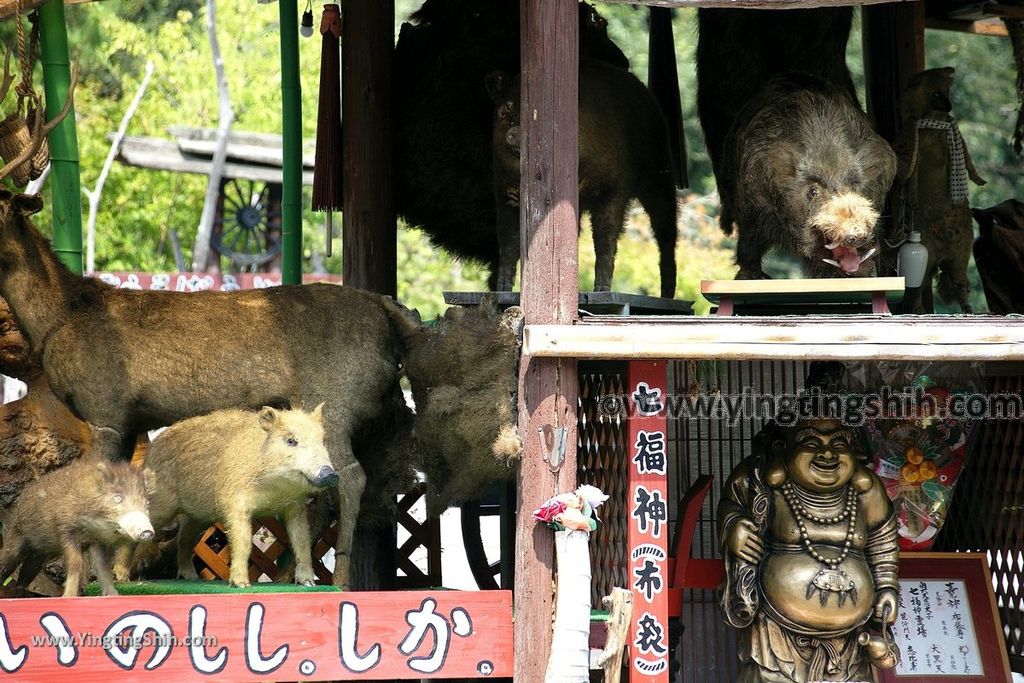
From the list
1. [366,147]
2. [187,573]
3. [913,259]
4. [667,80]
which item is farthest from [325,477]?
[667,80]

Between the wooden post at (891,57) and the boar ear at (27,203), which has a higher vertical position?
the wooden post at (891,57)

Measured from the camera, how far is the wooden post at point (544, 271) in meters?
6.79

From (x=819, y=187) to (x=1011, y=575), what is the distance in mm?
2884

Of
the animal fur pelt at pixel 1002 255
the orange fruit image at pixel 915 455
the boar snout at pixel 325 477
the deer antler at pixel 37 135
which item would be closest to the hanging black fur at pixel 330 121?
the deer antler at pixel 37 135

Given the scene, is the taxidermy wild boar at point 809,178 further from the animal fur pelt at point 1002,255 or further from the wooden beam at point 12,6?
the wooden beam at point 12,6

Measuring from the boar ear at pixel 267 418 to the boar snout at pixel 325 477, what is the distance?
0.37 meters

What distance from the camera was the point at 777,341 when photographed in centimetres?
666

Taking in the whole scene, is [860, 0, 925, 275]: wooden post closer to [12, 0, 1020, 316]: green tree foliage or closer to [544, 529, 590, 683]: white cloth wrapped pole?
[544, 529, 590, 683]: white cloth wrapped pole

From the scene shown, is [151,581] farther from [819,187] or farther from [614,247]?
[819,187]

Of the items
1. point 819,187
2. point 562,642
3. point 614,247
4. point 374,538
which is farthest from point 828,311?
point 374,538

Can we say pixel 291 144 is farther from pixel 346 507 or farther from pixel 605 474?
pixel 605 474

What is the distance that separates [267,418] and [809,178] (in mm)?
3342

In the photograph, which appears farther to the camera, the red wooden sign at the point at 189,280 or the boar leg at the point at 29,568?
the red wooden sign at the point at 189,280

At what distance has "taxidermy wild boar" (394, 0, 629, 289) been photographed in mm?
8766
